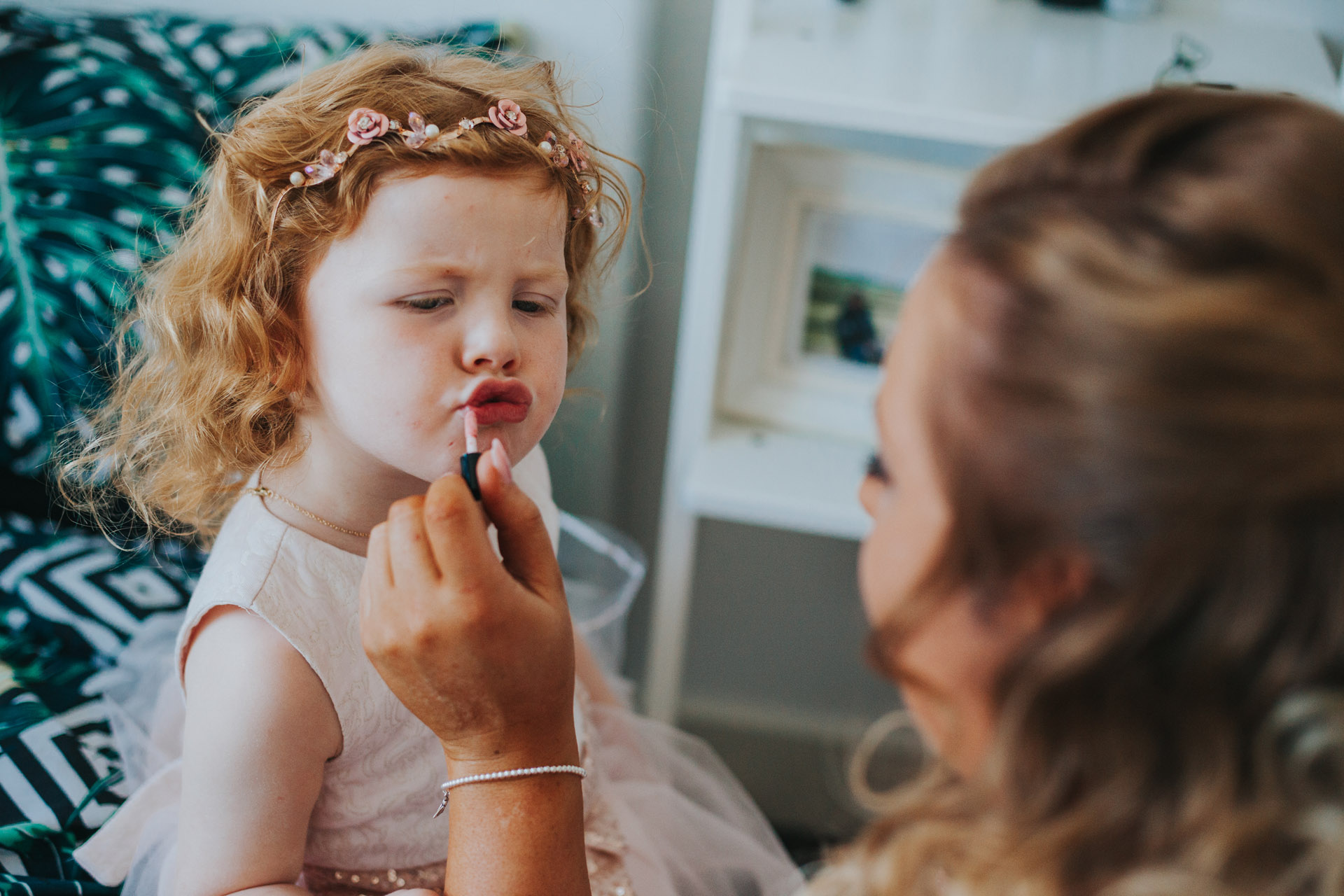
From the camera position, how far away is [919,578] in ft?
1.56

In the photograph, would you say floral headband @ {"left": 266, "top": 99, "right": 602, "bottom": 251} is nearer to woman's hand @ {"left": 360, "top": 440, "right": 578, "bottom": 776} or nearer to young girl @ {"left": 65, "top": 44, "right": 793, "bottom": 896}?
young girl @ {"left": 65, "top": 44, "right": 793, "bottom": 896}

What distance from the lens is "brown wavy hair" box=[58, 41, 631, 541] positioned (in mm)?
753

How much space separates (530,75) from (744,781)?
1.38m

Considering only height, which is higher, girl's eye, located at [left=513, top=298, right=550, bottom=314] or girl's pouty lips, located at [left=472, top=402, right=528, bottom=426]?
girl's eye, located at [left=513, top=298, right=550, bottom=314]

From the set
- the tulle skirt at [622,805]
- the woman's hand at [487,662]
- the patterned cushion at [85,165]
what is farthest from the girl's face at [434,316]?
the patterned cushion at [85,165]

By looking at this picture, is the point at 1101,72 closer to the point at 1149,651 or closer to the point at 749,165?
the point at 749,165

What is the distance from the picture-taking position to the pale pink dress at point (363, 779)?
2.49ft

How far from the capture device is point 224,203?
0.80 m

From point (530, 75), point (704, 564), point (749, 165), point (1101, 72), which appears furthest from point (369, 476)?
point (704, 564)

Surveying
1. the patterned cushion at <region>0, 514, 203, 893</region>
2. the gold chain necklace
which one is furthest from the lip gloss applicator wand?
the patterned cushion at <region>0, 514, 203, 893</region>

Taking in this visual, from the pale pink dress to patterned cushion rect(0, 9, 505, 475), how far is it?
352 millimetres

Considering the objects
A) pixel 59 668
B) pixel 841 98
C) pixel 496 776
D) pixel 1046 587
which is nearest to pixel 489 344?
pixel 496 776

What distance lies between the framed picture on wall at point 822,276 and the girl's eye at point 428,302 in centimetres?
68

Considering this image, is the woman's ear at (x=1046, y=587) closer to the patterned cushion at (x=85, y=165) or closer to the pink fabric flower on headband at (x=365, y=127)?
the pink fabric flower on headband at (x=365, y=127)
